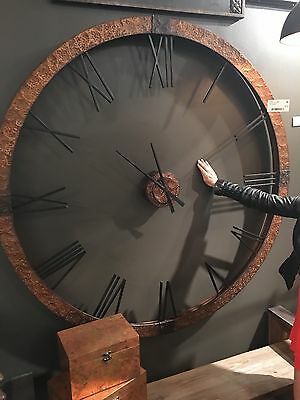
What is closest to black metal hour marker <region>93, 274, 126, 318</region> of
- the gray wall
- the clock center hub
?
the gray wall

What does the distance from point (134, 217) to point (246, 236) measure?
21.4 inches

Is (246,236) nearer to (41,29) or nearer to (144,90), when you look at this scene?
(144,90)

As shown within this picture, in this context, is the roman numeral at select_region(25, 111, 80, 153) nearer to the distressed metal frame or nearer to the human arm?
the distressed metal frame

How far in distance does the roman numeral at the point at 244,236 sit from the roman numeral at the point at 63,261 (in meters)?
0.67

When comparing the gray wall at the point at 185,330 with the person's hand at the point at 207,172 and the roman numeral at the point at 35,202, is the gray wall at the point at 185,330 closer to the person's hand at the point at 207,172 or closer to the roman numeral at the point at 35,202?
the roman numeral at the point at 35,202

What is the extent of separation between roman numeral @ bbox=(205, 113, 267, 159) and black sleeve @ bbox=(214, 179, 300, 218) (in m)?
0.16

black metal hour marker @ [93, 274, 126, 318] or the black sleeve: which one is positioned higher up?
the black sleeve

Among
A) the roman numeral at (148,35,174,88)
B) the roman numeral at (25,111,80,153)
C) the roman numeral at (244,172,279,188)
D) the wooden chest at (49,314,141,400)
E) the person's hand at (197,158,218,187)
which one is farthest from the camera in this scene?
the roman numeral at (244,172,279,188)

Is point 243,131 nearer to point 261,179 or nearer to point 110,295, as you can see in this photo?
point 261,179

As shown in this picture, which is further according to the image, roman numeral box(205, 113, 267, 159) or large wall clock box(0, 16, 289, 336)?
roman numeral box(205, 113, 267, 159)

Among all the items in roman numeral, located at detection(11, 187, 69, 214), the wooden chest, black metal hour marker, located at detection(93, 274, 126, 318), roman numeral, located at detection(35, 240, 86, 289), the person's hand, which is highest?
the person's hand

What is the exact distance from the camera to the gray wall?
1293 mm

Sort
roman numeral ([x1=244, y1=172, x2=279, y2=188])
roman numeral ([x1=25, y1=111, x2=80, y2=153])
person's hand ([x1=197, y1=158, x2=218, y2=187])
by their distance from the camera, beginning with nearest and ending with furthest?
roman numeral ([x1=25, y1=111, x2=80, y2=153]), person's hand ([x1=197, y1=158, x2=218, y2=187]), roman numeral ([x1=244, y1=172, x2=279, y2=188])

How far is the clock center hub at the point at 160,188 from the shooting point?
1519mm
